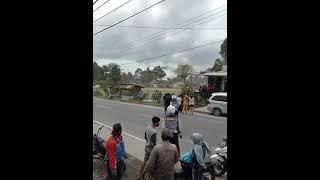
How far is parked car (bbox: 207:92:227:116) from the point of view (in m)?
22.6

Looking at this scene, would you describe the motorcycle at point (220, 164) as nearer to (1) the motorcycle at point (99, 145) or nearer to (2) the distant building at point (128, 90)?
(1) the motorcycle at point (99, 145)

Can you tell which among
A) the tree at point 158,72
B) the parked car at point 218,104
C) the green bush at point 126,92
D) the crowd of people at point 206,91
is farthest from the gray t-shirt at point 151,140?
the tree at point 158,72

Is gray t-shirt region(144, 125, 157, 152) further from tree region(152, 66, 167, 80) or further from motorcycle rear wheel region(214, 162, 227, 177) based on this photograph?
tree region(152, 66, 167, 80)

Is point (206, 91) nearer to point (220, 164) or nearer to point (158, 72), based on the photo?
point (220, 164)

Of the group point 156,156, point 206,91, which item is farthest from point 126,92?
point 156,156

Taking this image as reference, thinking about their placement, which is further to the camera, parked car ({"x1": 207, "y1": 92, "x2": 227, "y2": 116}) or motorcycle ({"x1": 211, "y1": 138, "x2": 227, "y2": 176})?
parked car ({"x1": 207, "y1": 92, "x2": 227, "y2": 116})

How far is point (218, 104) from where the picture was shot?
2291 cm

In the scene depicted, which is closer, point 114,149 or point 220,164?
point 114,149

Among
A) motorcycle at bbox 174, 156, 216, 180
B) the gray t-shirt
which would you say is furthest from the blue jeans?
the gray t-shirt
